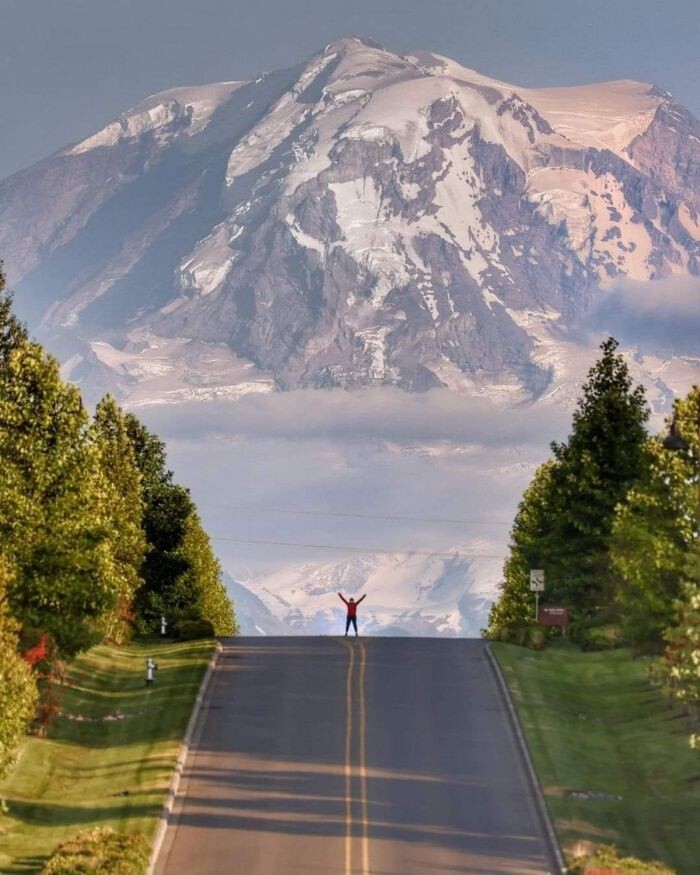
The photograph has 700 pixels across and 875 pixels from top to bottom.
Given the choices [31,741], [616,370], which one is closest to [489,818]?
[31,741]

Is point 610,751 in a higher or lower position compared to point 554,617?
lower

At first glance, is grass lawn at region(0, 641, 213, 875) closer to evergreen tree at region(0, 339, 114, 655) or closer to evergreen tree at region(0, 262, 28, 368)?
evergreen tree at region(0, 339, 114, 655)

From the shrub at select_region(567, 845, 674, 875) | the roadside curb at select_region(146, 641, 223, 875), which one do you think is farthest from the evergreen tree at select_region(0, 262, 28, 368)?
the shrub at select_region(567, 845, 674, 875)

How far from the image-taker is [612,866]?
168 ft

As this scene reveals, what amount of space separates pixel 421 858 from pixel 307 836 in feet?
14.7

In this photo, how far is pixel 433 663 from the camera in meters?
93.1

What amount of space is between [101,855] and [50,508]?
27.0 m

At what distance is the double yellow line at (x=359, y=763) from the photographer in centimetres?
5764

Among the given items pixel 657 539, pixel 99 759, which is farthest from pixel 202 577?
pixel 99 759

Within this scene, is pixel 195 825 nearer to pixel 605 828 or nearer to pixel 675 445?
pixel 605 828

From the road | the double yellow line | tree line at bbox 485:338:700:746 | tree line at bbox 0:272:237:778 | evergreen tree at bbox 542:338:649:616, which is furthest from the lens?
evergreen tree at bbox 542:338:649:616

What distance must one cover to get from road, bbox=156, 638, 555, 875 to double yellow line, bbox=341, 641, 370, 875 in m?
0.07

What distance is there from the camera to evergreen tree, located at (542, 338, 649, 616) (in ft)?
354

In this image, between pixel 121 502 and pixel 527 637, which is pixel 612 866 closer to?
pixel 527 637
